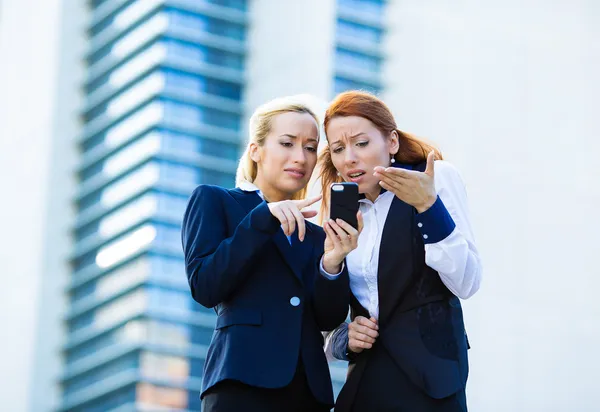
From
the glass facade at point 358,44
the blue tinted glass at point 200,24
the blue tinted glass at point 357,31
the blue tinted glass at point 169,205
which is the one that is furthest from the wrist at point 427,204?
the blue tinted glass at point 357,31

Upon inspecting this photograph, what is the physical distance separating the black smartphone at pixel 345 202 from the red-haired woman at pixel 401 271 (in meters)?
0.10

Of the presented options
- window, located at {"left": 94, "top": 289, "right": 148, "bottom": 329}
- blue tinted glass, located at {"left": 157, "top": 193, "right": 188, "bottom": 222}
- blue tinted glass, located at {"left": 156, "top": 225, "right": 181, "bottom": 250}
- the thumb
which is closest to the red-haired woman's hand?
the thumb

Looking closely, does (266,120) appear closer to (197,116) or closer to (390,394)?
(390,394)

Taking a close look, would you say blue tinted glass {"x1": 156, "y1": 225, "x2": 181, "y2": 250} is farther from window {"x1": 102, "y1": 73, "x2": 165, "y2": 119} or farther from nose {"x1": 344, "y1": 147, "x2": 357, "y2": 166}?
Result: nose {"x1": 344, "y1": 147, "x2": 357, "y2": 166}

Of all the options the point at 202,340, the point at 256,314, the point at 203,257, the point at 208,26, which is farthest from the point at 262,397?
the point at 208,26

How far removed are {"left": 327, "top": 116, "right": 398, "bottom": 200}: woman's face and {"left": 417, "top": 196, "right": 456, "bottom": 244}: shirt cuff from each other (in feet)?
1.26

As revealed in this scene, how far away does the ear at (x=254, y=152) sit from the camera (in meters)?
3.85

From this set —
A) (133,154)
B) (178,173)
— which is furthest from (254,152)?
(133,154)

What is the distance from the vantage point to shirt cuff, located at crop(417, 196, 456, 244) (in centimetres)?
333

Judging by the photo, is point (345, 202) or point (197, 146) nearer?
point (345, 202)

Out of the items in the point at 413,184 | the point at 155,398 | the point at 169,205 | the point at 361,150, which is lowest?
the point at 413,184

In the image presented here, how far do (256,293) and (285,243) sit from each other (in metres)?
0.23

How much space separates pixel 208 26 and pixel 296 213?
50540 mm

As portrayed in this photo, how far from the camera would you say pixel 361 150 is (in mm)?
3680
